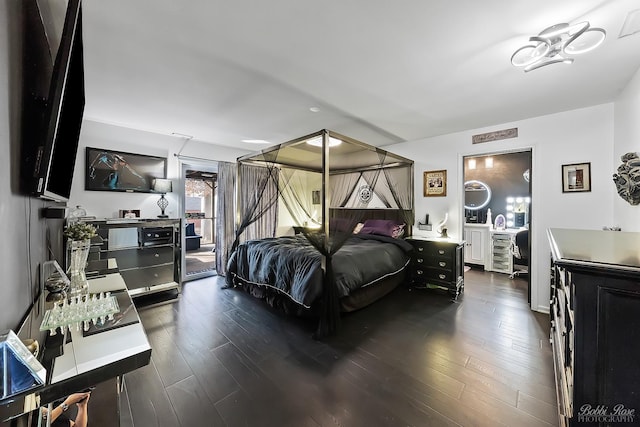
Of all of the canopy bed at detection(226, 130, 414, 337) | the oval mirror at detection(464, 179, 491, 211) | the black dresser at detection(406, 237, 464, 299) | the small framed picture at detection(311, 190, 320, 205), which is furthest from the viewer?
the oval mirror at detection(464, 179, 491, 211)

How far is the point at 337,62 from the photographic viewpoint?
196cm

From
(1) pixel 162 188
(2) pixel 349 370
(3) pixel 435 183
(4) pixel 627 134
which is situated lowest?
(2) pixel 349 370

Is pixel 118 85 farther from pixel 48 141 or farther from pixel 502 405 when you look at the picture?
pixel 502 405

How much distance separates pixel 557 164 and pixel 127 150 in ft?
19.8

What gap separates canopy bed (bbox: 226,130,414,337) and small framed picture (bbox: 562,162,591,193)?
199 cm

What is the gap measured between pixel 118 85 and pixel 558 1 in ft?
11.6

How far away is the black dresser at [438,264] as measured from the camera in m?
3.50

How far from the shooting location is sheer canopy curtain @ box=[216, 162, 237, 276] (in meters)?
4.52

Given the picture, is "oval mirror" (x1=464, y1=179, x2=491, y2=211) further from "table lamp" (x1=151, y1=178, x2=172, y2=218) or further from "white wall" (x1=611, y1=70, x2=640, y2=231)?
"table lamp" (x1=151, y1=178, x2=172, y2=218)

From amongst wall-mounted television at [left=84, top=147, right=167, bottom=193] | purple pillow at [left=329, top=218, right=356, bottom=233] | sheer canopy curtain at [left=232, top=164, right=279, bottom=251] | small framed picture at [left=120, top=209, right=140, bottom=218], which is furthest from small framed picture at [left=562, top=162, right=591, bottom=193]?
small framed picture at [left=120, top=209, right=140, bottom=218]

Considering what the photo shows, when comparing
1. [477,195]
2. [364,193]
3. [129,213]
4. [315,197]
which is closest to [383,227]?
[364,193]

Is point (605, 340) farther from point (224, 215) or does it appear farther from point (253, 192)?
point (224, 215)

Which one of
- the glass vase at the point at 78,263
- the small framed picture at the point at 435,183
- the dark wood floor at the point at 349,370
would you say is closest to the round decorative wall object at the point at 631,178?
the dark wood floor at the point at 349,370

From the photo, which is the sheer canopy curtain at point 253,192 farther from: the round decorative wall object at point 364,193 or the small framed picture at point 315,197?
the round decorative wall object at point 364,193
